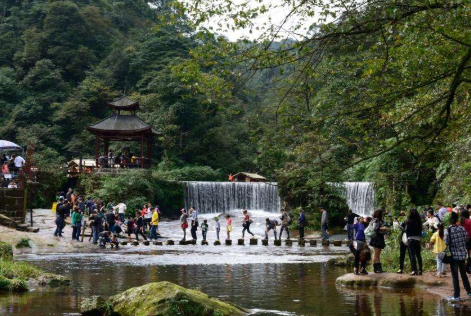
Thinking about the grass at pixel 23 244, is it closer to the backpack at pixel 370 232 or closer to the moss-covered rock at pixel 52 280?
the moss-covered rock at pixel 52 280

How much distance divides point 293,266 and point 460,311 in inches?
320

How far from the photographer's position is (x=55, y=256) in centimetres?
1975

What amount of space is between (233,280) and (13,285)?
513cm

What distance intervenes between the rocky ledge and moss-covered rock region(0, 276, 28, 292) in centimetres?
321

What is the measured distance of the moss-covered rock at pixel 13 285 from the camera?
1184cm

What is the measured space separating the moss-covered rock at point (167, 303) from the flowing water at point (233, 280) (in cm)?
86

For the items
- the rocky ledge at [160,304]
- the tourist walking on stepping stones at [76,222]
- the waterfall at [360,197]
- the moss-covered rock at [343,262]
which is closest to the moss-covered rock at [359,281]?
the moss-covered rock at [343,262]

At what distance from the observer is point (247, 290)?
12461 mm

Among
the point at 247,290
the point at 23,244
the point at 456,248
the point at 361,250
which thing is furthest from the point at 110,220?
the point at 456,248

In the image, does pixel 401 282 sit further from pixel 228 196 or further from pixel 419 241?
pixel 228 196

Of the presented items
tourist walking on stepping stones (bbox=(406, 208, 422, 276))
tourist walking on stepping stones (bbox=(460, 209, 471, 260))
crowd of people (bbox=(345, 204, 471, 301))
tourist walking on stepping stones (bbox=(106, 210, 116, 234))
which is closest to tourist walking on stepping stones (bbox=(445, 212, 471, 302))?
crowd of people (bbox=(345, 204, 471, 301))

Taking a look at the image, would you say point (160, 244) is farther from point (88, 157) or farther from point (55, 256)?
point (88, 157)

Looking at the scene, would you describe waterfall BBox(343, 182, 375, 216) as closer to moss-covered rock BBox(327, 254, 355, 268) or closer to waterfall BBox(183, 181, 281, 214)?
waterfall BBox(183, 181, 281, 214)

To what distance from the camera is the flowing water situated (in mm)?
10062
